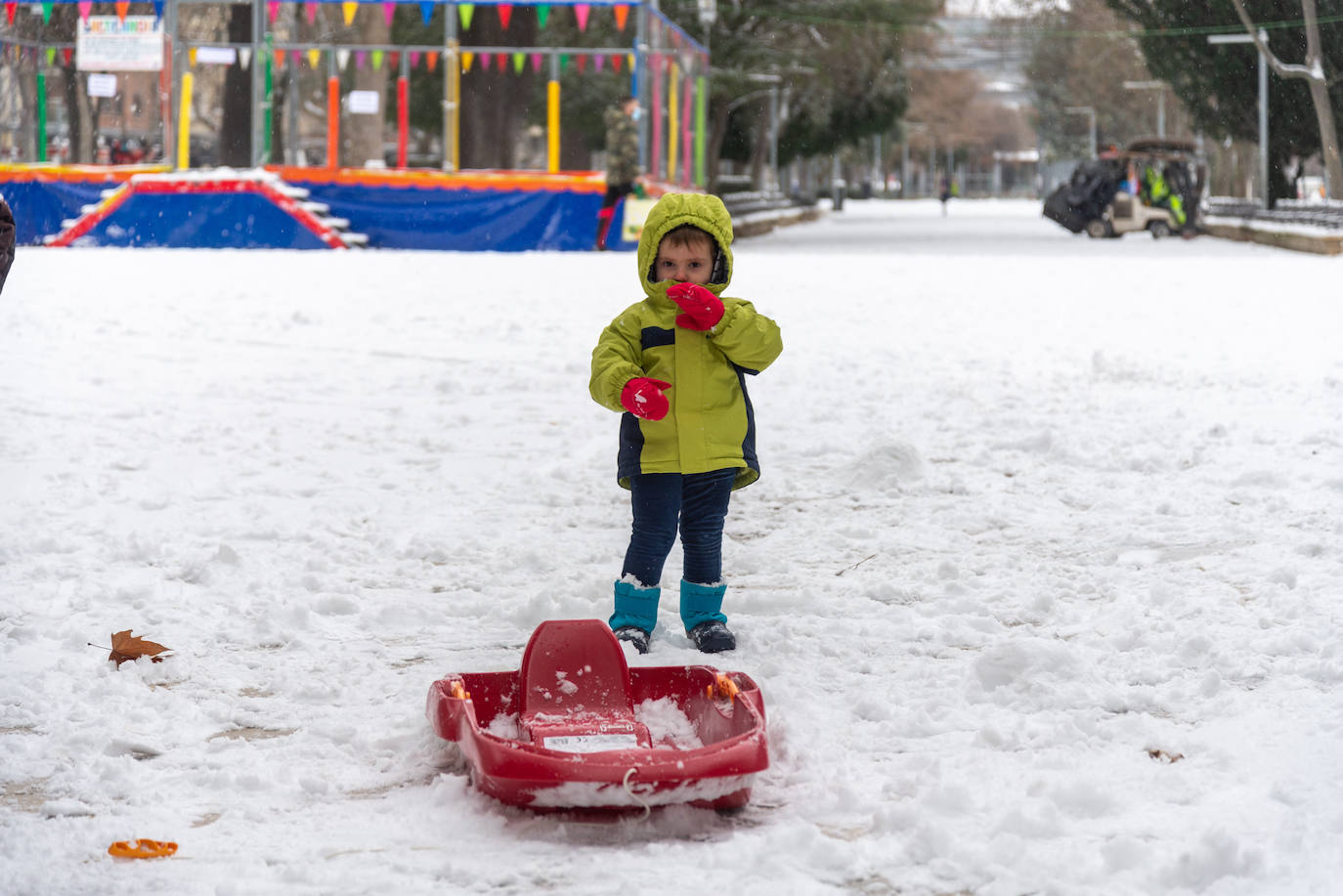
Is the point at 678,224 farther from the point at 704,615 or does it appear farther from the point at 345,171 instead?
the point at 345,171

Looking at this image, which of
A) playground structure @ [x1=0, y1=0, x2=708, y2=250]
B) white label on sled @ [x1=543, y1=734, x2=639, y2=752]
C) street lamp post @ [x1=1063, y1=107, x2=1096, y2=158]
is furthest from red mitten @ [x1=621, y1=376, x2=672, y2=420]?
street lamp post @ [x1=1063, y1=107, x2=1096, y2=158]

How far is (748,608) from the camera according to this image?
14.9 feet

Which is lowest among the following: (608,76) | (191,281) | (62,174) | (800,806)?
(800,806)

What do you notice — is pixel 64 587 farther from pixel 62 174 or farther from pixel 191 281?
pixel 62 174

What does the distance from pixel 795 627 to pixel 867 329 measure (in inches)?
Answer: 306

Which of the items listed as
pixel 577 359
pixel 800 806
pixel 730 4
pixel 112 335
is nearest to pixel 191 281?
pixel 112 335

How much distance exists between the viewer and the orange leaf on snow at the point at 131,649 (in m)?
3.89

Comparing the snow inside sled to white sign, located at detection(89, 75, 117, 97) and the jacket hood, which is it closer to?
the jacket hood

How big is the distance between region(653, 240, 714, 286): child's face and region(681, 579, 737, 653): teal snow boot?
791 mm

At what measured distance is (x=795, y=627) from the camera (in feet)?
14.1

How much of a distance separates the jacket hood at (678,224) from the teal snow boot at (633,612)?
759 mm

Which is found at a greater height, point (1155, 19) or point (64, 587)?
point (1155, 19)

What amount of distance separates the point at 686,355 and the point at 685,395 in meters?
0.10

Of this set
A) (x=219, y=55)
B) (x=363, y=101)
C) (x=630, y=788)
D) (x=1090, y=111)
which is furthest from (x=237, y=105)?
(x=1090, y=111)
